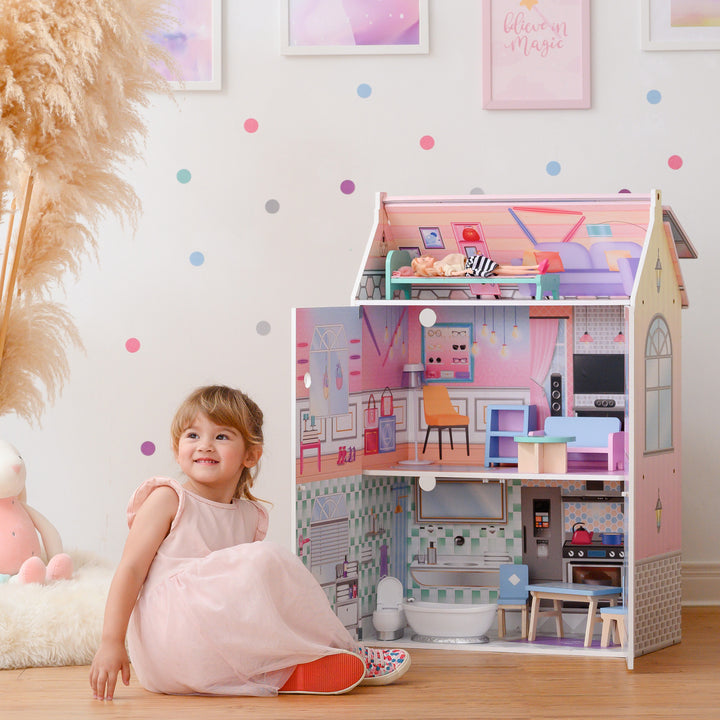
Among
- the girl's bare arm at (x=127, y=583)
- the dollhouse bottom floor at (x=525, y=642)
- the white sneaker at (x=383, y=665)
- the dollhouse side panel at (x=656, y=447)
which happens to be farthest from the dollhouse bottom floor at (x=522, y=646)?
the girl's bare arm at (x=127, y=583)

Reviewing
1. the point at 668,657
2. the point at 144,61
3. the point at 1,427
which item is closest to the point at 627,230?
the point at 668,657

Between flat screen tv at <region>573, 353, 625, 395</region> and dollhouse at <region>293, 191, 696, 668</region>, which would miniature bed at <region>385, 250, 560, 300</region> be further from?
flat screen tv at <region>573, 353, 625, 395</region>

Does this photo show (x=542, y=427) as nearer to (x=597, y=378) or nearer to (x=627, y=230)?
(x=597, y=378)

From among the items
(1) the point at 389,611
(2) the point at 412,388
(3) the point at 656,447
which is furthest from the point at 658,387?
(1) the point at 389,611

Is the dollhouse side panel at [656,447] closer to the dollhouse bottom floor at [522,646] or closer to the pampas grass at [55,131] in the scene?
the dollhouse bottom floor at [522,646]

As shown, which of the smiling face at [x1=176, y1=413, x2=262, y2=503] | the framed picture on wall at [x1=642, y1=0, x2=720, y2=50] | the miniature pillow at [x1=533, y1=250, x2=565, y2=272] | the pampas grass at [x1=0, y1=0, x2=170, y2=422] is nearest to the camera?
the smiling face at [x1=176, y1=413, x2=262, y2=503]

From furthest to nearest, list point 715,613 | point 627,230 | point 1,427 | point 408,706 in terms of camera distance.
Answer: point 1,427
point 715,613
point 627,230
point 408,706

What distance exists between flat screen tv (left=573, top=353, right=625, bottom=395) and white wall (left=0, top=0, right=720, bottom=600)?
0.48 m

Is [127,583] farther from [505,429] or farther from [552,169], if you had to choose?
[552,169]

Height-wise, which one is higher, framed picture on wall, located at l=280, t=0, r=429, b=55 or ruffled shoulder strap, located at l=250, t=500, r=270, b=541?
framed picture on wall, located at l=280, t=0, r=429, b=55

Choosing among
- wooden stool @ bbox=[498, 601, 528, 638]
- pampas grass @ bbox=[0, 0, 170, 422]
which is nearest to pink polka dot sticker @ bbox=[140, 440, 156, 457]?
pampas grass @ bbox=[0, 0, 170, 422]

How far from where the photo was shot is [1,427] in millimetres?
3609

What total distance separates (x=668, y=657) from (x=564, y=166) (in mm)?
1568

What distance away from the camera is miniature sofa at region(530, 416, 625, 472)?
9.92ft
